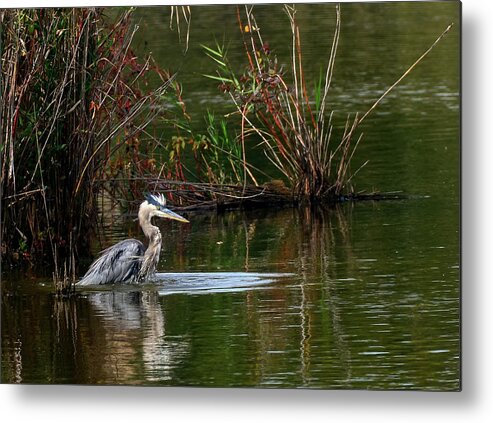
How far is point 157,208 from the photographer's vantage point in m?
6.86

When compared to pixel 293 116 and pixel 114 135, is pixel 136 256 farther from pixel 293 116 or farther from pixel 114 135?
pixel 293 116

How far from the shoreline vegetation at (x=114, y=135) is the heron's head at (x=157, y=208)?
0.04 m

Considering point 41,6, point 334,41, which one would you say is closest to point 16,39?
point 41,6

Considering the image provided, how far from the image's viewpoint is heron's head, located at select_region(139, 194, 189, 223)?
684 cm

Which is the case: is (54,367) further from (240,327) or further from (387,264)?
(387,264)

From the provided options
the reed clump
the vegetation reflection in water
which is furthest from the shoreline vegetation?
the vegetation reflection in water

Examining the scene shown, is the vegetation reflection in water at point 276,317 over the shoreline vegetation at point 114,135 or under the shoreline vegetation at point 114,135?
under

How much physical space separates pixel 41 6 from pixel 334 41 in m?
1.17

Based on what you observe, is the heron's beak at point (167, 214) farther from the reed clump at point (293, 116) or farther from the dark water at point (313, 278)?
the reed clump at point (293, 116)

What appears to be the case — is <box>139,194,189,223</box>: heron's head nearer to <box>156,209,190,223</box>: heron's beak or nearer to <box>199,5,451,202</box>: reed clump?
<box>156,209,190,223</box>: heron's beak

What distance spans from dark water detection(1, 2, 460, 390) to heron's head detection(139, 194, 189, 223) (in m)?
0.04

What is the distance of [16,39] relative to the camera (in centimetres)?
687

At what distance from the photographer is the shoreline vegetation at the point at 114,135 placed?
678 cm

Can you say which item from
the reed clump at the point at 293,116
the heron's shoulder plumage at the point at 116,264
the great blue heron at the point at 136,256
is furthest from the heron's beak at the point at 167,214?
the reed clump at the point at 293,116
